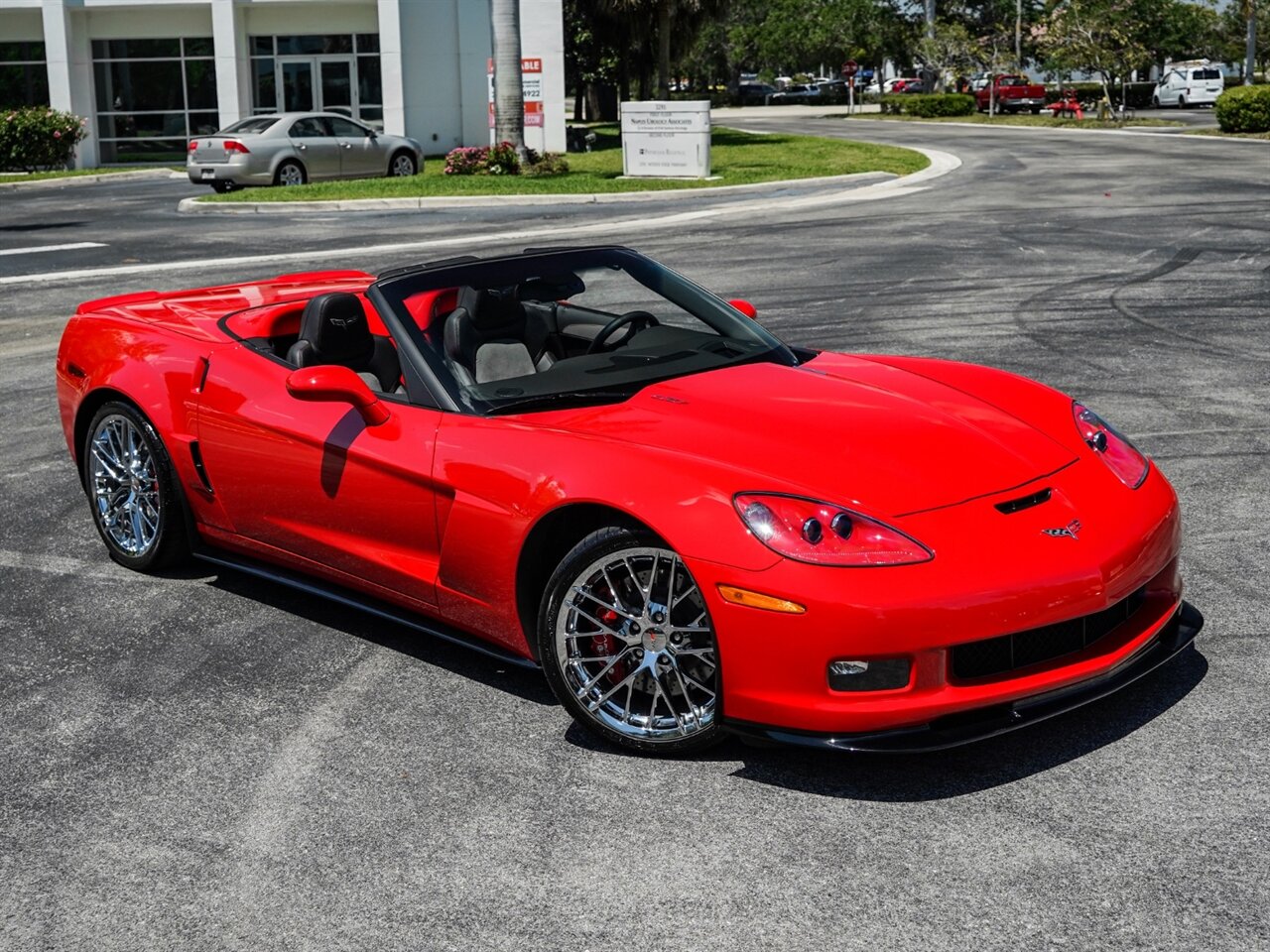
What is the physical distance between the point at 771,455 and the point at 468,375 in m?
1.27

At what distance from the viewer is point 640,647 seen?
14.5 feet

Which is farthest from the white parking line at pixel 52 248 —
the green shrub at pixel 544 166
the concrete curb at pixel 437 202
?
the green shrub at pixel 544 166

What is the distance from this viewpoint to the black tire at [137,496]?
6047mm

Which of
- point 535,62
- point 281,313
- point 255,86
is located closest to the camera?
point 281,313

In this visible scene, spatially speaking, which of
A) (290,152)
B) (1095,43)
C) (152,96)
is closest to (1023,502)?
(290,152)

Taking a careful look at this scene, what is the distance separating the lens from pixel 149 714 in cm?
489

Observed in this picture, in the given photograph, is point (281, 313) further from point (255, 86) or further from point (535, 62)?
point (255, 86)

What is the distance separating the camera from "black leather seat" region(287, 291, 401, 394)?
5.68 metres

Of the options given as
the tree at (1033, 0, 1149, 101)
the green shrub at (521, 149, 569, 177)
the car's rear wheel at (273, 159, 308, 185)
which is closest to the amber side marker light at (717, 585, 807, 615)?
the green shrub at (521, 149, 569, 177)

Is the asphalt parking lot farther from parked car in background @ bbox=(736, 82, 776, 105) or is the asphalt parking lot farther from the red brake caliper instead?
parked car in background @ bbox=(736, 82, 776, 105)

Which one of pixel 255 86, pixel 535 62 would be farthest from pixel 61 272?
pixel 255 86

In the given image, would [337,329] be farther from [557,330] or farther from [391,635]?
[391,635]

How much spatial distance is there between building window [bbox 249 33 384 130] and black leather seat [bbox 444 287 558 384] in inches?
1354

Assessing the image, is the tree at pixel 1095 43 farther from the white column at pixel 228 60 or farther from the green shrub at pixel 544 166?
the white column at pixel 228 60
